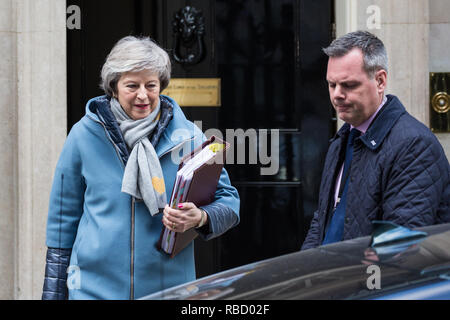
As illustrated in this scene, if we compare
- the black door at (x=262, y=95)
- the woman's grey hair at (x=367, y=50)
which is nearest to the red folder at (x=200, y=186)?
the woman's grey hair at (x=367, y=50)

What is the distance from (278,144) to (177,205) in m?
2.83

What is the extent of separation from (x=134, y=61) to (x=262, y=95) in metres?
2.70

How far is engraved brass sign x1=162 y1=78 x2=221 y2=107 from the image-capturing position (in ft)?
18.3

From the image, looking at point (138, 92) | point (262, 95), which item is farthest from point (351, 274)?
point (262, 95)

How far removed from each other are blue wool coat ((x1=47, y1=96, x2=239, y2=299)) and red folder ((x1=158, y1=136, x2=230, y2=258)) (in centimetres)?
6

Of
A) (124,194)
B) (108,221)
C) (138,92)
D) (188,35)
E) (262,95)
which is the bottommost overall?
(108,221)

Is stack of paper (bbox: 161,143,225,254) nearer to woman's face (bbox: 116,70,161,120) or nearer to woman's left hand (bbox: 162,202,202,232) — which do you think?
woman's left hand (bbox: 162,202,202,232)

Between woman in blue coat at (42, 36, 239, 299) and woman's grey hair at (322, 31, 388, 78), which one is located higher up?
woman's grey hair at (322, 31, 388, 78)

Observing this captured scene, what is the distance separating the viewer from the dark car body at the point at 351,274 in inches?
61.6

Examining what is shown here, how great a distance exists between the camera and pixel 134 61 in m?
3.01

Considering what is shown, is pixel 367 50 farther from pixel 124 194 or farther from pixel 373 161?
pixel 124 194

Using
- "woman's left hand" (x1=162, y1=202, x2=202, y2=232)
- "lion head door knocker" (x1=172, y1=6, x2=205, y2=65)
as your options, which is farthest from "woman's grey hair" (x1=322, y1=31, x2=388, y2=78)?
"lion head door knocker" (x1=172, y1=6, x2=205, y2=65)

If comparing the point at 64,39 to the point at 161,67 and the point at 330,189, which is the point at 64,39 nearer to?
the point at 161,67

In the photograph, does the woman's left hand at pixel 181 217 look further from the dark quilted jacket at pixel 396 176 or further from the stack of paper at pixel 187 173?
the dark quilted jacket at pixel 396 176
